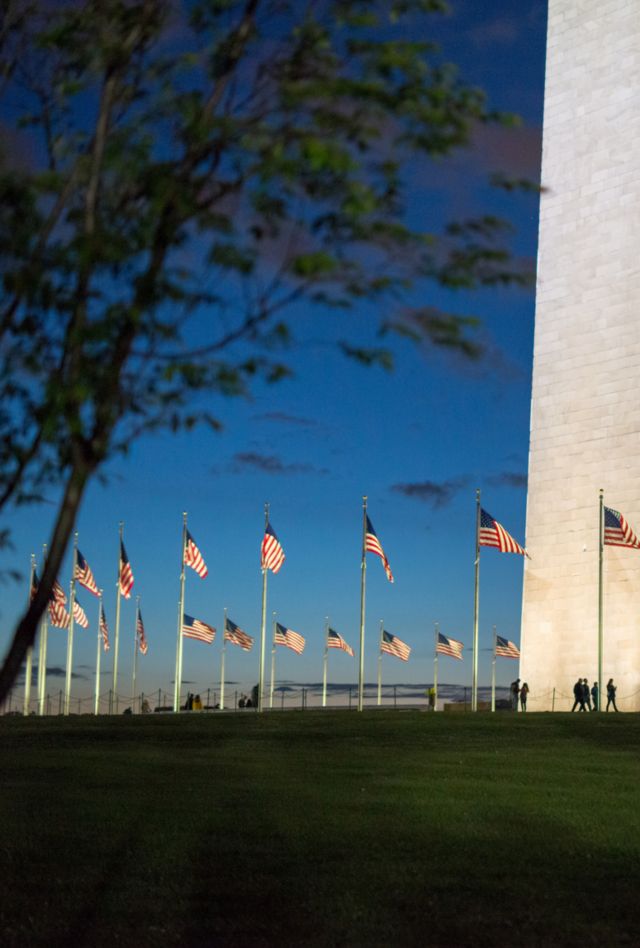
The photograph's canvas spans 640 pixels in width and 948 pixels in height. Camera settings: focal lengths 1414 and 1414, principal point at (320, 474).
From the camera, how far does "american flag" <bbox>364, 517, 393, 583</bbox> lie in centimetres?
4816

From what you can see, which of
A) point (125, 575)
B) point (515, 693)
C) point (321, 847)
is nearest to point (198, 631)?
point (125, 575)

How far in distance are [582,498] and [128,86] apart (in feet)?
159

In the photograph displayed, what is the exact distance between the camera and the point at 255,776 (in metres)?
24.7

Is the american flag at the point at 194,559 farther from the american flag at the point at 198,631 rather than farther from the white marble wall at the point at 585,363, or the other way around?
the white marble wall at the point at 585,363

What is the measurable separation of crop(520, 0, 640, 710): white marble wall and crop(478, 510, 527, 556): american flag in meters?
8.41

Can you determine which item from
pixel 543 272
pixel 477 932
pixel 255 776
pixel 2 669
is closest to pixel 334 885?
pixel 477 932

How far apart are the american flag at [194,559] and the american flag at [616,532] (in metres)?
14.2

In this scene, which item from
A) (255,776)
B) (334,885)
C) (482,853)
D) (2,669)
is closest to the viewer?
(2,669)

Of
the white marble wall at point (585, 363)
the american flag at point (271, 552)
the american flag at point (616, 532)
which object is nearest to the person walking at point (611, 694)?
the white marble wall at point (585, 363)

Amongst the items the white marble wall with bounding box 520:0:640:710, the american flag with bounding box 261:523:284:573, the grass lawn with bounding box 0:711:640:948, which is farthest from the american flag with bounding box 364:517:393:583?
the grass lawn with bounding box 0:711:640:948

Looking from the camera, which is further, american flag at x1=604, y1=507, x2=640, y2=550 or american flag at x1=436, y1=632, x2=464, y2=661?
american flag at x1=436, y1=632, x2=464, y2=661

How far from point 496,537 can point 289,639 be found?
16964 millimetres

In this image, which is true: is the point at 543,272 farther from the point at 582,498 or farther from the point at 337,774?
the point at 337,774

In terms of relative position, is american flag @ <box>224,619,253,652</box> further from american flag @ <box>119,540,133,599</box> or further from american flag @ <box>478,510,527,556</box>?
american flag @ <box>478,510,527,556</box>
